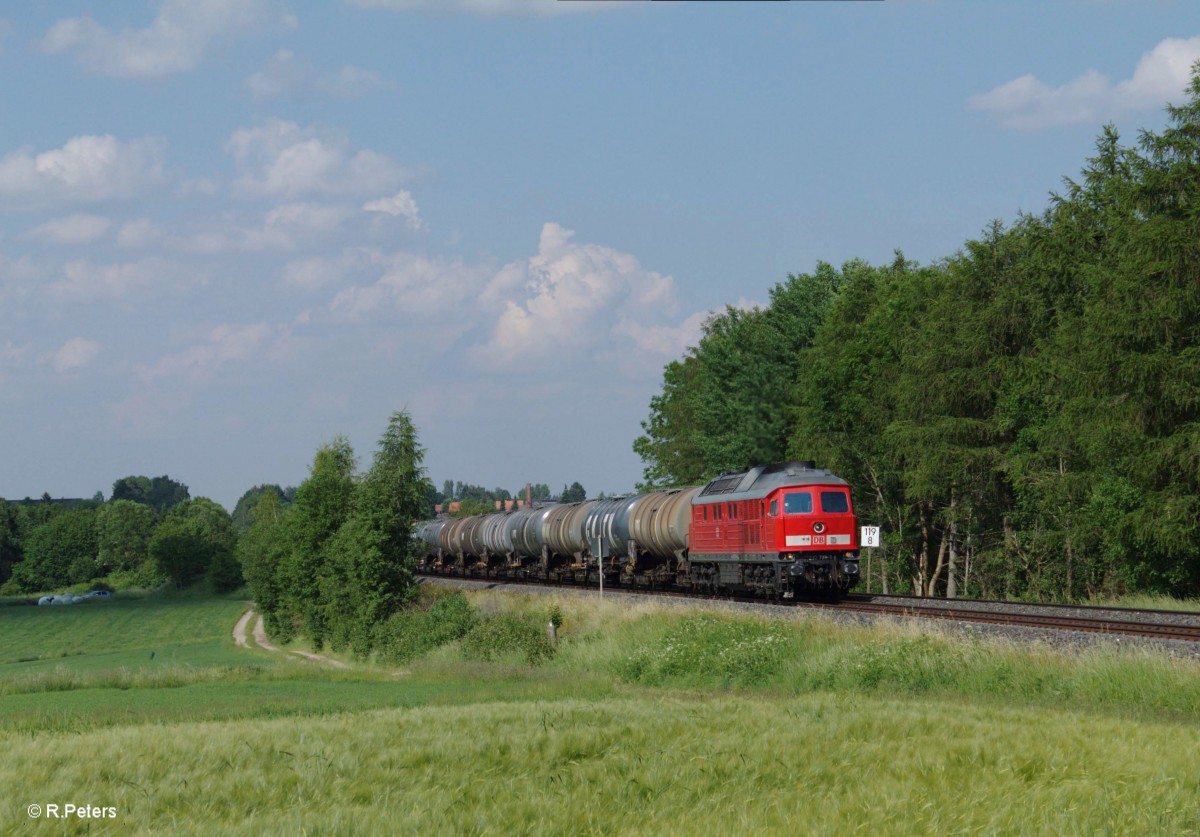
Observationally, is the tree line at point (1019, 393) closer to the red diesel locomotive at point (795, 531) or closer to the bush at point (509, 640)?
the red diesel locomotive at point (795, 531)

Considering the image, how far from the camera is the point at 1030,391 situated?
159 ft

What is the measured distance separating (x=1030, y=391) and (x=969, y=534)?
922 cm

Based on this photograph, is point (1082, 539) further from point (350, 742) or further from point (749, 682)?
point (350, 742)

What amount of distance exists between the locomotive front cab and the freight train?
0.10 feet

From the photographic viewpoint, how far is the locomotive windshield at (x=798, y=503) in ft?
120

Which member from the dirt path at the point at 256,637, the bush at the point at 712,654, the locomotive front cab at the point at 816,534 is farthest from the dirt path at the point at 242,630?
the bush at the point at 712,654

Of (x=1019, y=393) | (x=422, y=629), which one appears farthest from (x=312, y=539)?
(x=1019, y=393)

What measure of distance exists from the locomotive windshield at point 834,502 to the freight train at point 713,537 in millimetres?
31

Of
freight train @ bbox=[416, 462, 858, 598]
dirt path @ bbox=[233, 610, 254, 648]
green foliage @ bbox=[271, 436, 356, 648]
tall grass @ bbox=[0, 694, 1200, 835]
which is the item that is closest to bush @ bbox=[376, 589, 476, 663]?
freight train @ bbox=[416, 462, 858, 598]

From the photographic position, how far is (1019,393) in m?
48.6

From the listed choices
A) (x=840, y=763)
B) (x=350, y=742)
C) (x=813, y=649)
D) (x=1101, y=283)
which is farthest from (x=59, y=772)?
(x=1101, y=283)

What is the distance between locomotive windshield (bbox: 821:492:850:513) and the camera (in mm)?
36844

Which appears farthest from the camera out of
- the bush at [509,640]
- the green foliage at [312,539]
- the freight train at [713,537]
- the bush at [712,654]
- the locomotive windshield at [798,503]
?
the green foliage at [312,539]

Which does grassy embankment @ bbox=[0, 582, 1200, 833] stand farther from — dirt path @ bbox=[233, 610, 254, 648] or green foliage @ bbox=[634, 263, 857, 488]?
dirt path @ bbox=[233, 610, 254, 648]
